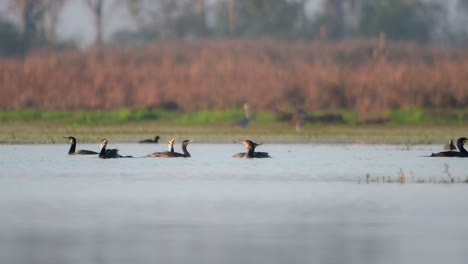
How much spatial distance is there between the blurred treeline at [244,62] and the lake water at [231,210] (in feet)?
40.1

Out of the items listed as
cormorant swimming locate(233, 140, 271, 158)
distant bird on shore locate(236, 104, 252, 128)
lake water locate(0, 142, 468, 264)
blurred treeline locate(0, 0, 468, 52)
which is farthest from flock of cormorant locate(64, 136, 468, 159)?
blurred treeline locate(0, 0, 468, 52)

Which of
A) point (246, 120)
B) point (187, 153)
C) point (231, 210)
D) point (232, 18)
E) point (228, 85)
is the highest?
point (232, 18)

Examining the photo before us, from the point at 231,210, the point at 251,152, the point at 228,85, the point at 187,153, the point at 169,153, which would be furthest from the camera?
the point at 228,85

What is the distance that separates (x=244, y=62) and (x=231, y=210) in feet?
82.7

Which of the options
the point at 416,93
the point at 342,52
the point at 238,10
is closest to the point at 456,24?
the point at 238,10

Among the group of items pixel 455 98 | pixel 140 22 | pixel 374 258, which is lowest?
pixel 374 258

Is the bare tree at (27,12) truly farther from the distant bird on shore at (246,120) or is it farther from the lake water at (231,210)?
the lake water at (231,210)

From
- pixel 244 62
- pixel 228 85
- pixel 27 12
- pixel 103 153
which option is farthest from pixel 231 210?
pixel 27 12

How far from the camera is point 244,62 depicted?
127 feet

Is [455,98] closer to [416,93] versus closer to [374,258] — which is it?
[416,93]

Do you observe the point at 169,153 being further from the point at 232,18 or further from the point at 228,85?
the point at 232,18

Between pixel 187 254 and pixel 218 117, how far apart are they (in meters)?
22.1

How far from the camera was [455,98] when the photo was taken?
33000 millimetres

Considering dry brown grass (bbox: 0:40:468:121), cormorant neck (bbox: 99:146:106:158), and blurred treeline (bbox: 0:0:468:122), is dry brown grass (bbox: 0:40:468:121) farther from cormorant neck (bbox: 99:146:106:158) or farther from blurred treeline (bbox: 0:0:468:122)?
cormorant neck (bbox: 99:146:106:158)
